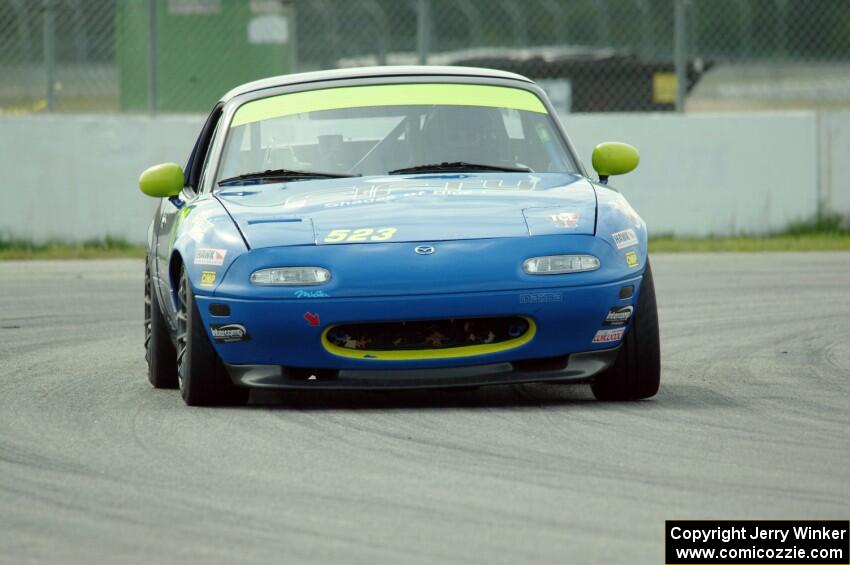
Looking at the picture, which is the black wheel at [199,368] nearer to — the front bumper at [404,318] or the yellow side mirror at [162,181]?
the front bumper at [404,318]

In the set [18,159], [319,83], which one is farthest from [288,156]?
[18,159]

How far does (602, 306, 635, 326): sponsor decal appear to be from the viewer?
6.59 m

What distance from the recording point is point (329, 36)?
1588cm

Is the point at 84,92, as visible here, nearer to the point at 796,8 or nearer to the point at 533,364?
the point at 796,8

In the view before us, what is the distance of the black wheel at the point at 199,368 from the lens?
6652 mm

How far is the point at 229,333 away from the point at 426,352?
0.72 metres

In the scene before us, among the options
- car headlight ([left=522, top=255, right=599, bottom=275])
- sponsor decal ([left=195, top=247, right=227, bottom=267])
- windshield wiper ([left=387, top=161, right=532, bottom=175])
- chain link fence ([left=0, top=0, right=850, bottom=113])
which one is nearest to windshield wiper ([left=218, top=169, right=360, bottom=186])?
windshield wiper ([left=387, top=161, right=532, bottom=175])

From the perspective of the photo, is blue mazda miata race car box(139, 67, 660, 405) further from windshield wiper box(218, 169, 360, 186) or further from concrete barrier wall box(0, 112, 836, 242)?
concrete barrier wall box(0, 112, 836, 242)

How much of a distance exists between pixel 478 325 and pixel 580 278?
0.41 metres

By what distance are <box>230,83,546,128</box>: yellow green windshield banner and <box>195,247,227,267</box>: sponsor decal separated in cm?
124

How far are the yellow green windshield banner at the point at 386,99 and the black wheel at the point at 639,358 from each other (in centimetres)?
136

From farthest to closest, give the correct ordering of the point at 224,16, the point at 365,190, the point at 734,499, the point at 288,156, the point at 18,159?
the point at 224,16 < the point at 18,159 < the point at 288,156 < the point at 365,190 < the point at 734,499

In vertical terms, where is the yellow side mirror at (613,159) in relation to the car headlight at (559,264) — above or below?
above

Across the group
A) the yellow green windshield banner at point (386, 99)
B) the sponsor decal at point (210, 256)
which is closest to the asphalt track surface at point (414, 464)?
the sponsor decal at point (210, 256)
